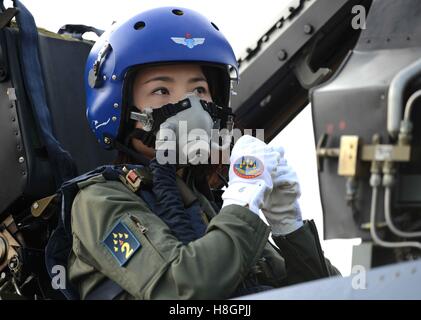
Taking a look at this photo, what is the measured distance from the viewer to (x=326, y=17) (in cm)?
358

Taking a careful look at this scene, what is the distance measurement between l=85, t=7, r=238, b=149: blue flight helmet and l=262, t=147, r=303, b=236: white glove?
0.44 metres

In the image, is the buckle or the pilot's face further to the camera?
the pilot's face

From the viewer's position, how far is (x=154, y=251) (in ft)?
7.22

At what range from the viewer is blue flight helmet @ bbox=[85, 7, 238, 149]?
2637 millimetres

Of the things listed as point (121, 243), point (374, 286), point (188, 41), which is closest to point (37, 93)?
point (188, 41)

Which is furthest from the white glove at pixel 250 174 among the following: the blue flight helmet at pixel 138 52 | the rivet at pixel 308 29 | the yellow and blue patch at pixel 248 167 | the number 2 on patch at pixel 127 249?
the rivet at pixel 308 29

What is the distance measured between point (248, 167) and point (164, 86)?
47cm

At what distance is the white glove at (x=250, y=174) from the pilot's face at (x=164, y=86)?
1.15 ft

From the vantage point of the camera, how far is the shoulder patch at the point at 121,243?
7.27 feet

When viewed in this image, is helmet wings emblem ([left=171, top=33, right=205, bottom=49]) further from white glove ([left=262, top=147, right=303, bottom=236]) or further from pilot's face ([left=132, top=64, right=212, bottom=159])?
white glove ([left=262, top=147, right=303, bottom=236])

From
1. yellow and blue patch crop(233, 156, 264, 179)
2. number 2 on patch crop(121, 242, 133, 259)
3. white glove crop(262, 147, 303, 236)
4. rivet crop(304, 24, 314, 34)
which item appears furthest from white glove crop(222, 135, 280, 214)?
rivet crop(304, 24, 314, 34)

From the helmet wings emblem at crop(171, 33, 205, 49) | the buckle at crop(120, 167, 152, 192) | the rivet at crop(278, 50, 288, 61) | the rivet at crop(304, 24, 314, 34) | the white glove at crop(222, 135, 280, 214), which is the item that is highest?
the helmet wings emblem at crop(171, 33, 205, 49)
